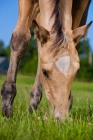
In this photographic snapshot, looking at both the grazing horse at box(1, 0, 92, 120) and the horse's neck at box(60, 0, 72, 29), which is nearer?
the grazing horse at box(1, 0, 92, 120)

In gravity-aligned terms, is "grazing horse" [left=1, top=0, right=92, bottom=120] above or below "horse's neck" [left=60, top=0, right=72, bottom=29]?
below

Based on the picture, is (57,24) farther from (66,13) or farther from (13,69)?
(13,69)

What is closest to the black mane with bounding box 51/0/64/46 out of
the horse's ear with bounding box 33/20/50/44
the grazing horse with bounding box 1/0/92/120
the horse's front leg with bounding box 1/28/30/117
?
the grazing horse with bounding box 1/0/92/120

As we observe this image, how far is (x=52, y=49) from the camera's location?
538cm

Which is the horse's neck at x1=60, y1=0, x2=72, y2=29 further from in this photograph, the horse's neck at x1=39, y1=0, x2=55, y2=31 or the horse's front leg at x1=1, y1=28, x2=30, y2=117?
the horse's front leg at x1=1, y1=28, x2=30, y2=117

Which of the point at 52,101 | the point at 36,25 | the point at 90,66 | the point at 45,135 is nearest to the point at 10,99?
the point at 52,101

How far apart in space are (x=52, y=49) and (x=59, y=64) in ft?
0.98

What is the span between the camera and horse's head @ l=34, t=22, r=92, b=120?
5.12 metres

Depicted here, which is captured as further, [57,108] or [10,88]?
[10,88]

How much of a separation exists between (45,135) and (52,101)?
1.35 meters

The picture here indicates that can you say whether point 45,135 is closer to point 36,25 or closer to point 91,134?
point 91,134

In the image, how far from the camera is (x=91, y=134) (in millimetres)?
4215

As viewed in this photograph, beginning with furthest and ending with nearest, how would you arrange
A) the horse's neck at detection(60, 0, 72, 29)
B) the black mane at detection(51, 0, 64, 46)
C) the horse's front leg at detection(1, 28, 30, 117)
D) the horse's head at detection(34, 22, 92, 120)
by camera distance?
the horse's neck at detection(60, 0, 72, 29) < the horse's front leg at detection(1, 28, 30, 117) < the black mane at detection(51, 0, 64, 46) < the horse's head at detection(34, 22, 92, 120)

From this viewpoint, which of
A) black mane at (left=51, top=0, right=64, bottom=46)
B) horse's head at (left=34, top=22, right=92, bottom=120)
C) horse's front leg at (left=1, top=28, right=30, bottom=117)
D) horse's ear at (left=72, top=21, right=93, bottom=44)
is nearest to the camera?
horse's head at (left=34, top=22, right=92, bottom=120)
